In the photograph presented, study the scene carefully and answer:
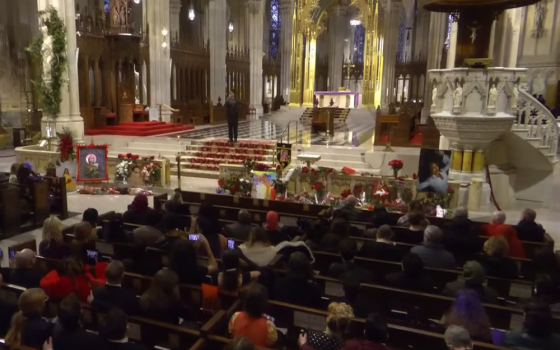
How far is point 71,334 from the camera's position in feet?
9.77

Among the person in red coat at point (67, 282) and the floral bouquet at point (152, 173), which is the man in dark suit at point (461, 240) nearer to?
the person in red coat at point (67, 282)

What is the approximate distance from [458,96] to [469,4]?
1.69m

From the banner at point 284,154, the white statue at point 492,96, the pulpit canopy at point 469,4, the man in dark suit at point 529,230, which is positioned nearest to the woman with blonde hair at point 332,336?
the man in dark suit at point 529,230

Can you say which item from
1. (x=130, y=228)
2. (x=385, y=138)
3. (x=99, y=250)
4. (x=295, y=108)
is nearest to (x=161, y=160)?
(x=130, y=228)

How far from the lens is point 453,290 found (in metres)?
3.97

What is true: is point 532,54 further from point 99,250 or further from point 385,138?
point 99,250

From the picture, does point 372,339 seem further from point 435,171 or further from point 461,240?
point 435,171

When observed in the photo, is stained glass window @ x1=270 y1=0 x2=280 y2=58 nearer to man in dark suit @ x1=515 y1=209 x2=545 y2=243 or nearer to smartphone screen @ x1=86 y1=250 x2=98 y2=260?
man in dark suit @ x1=515 y1=209 x2=545 y2=243

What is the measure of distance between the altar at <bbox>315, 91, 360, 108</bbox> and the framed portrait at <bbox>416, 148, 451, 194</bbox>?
575 inches

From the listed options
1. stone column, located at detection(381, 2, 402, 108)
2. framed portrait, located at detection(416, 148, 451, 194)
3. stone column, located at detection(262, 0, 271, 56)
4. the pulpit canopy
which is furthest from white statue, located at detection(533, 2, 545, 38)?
stone column, located at detection(262, 0, 271, 56)

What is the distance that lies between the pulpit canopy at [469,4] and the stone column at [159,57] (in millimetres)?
12986

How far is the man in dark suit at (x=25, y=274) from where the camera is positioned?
13.3 feet

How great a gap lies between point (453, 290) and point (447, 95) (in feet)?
20.9

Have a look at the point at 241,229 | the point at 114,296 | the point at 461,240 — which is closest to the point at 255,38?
the point at 241,229
